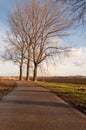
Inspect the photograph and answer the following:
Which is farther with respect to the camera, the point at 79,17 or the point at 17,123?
the point at 79,17

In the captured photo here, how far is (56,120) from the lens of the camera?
10.9 meters

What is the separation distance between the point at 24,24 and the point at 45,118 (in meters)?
46.4

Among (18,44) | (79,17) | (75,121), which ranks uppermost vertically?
(18,44)

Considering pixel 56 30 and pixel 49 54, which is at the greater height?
pixel 56 30

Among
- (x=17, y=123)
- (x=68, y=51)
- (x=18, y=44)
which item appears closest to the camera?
(x=17, y=123)

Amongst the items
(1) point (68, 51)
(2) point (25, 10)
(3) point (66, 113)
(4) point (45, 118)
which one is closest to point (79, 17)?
(3) point (66, 113)

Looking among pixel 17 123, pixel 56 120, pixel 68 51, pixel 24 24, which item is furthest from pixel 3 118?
pixel 24 24

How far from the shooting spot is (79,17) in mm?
19516

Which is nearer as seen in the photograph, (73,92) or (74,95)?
(74,95)

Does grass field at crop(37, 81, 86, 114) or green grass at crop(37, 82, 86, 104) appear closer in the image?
grass field at crop(37, 81, 86, 114)

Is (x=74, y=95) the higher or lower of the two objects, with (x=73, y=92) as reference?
lower

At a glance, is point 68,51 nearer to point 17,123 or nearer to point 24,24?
point 24,24

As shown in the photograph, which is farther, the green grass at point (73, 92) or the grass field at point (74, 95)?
the green grass at point (73, 92)

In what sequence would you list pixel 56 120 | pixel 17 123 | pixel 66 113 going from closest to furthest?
pixel 17 123 < pixel 56 120 < pixel 66 113
